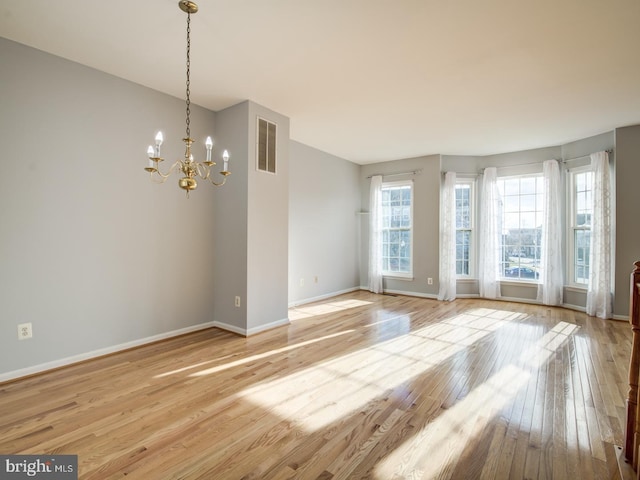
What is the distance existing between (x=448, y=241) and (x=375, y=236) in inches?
57.0

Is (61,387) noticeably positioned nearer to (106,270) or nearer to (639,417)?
(106,270)

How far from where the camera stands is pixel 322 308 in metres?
5.22

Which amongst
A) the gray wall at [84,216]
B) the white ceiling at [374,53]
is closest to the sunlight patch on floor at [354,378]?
the gray wall at [84,216]

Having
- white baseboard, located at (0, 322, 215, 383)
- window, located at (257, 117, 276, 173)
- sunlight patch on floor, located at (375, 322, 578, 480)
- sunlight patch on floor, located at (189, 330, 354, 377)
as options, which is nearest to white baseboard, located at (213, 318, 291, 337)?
white baseboard, located at (0, 322, 215, 383)

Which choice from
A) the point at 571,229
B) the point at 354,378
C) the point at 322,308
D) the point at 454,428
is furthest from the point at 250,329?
the point at 571,229

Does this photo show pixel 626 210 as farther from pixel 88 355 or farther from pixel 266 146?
pixel 88 355

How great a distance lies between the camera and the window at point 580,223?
16.6 feet

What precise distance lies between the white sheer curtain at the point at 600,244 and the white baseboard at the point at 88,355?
5697 millimetres

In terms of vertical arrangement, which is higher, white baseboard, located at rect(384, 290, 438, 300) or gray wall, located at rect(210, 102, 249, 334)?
gray wall, located at rect(210, 102, 249, 334)

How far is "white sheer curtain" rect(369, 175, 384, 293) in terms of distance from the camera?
6.68 metres

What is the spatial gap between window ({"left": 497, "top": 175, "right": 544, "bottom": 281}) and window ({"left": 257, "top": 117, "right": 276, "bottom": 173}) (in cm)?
446

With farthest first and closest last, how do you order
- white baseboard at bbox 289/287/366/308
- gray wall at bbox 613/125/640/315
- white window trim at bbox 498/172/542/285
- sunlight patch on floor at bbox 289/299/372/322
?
white window trim at bbox 498/172/542/285
white baseboard at bbox 289/287/366/308
sunlight patch on floor at bbox 289/299/372/322
gray wall at bbox 613/125/640/315

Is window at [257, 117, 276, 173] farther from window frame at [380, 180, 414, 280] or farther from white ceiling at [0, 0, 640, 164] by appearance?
window frame at [380, 180, 414, 280]

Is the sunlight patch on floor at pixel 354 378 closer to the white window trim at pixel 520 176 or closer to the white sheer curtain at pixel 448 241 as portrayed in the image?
the white sheer curtain at pixel 448 241
